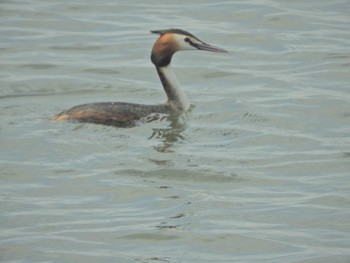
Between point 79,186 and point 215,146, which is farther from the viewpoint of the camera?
point 215,146

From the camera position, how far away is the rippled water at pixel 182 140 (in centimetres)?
740

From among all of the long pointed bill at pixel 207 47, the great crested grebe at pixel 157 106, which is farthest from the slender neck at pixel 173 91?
the long pointed bill at pixel 207 47

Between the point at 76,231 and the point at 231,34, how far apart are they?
25.1 feet

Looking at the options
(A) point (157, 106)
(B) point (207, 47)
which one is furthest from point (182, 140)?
(B) point (207, 47)

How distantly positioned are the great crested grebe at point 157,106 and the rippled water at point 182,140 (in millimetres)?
118

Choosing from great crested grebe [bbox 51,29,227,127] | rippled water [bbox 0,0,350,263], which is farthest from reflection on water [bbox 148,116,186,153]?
great crested grebe [bbox 51,29,227,127]

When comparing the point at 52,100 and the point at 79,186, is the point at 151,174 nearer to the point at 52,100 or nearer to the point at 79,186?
the point at 79,186

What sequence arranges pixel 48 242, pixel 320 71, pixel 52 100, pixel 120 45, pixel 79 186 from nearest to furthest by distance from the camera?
pixel 48 242 < pixel 79 186 < pixel 52 100 < pixel 320 71 < pixel 120 45

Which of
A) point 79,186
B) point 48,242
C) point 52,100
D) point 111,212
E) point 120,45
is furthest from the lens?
point 120,45

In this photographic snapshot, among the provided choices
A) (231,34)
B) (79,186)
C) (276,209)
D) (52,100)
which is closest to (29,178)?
(79,186)

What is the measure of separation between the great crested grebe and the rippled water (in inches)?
4.6

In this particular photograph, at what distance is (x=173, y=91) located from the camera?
11234mm

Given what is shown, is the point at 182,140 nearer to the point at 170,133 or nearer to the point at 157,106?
the point at 170,133

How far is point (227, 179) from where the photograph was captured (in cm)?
880
